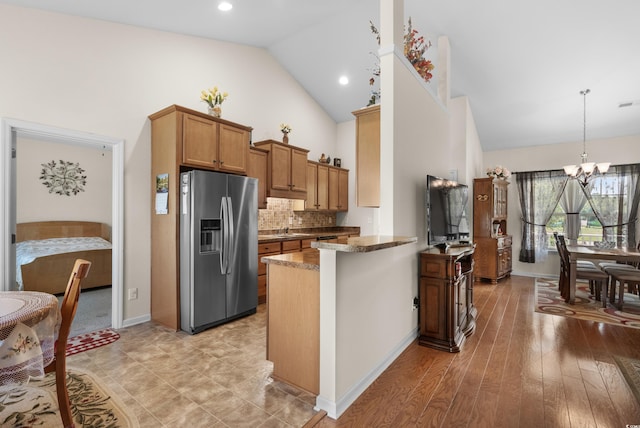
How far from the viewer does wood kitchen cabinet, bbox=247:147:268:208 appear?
174 inches

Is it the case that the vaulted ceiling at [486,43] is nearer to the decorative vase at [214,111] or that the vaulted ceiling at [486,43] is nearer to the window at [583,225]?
the decorative vase at [214,111]

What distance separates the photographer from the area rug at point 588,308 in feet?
11.9

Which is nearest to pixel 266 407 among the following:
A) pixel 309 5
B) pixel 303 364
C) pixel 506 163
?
pixel 303 364

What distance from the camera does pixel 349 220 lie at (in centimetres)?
664

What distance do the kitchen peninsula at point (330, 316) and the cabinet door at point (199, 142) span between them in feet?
5.76

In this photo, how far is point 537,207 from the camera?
6312 millimetres

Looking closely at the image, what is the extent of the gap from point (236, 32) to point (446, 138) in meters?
3.16

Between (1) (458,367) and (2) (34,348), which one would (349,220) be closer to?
(1) (458,367)

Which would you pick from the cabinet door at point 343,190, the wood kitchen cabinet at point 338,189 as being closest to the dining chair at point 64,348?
the wood kitchen cabinet at point 338,189

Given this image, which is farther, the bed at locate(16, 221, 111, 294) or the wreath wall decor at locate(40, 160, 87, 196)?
the wreath wall decor at locate(40, 160, 87, 196)

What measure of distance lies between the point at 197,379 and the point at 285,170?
3.32 metres

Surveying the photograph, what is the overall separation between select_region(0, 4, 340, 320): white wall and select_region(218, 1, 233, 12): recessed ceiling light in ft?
2.51

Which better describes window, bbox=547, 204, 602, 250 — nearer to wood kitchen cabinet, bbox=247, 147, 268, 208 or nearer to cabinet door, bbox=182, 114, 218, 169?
wood kitchen cabinet, bbox=247, 147, 268, 208

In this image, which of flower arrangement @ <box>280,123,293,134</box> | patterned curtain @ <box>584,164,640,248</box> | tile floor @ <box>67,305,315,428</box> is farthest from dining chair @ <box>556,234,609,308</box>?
flower arrangement @ <box>280,123,293,134</box>
